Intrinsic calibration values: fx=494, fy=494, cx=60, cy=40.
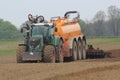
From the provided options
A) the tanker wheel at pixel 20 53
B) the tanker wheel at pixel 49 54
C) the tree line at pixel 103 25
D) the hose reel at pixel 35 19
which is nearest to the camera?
the tanker wheel at pixel 49 54

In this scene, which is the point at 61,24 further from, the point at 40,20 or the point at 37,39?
the point at 37,39

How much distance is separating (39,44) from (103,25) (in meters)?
108

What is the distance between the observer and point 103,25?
133m

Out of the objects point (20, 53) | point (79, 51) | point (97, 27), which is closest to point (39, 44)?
point (20, 53)

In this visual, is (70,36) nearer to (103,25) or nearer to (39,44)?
(39,44)

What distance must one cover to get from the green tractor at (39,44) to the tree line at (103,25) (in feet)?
301

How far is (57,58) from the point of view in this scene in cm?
2609

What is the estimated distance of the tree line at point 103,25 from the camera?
122 metres

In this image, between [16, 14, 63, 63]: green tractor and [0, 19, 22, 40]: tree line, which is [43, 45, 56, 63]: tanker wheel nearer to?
[16, 14, 63, 63]: green tractor

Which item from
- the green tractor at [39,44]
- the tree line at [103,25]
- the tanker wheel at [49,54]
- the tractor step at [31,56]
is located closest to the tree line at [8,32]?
the tree line at [103,25]

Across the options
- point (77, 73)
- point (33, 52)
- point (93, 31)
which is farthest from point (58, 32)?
point (93, 31)

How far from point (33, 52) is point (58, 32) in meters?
2.83

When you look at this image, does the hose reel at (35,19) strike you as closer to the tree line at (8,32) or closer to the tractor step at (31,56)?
the tractor step at (31,56)

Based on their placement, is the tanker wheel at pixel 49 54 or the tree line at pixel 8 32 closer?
the tanker wheel at pixel 49 54
